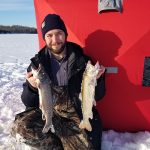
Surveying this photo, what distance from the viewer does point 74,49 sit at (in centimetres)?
362

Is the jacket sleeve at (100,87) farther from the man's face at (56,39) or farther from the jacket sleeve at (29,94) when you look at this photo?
the jacket sleeve at (29,94)

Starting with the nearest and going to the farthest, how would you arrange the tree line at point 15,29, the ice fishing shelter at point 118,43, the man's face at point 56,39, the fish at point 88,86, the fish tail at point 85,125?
the fish at point 88,86 → the fish tail at point 85,125 → the man's face at point 56,39 → the ice fishing shelter at point 118,43 → the tree line at point 15,29

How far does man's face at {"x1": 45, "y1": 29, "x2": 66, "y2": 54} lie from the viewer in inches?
134

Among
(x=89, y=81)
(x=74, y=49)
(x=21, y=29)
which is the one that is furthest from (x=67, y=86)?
(x=21, y=29)

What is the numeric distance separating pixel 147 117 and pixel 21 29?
161 ft

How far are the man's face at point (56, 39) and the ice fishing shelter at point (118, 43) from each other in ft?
1.69

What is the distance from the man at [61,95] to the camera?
347cm

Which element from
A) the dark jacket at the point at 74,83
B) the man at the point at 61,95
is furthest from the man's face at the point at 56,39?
the dark jacket at the point at 74,83

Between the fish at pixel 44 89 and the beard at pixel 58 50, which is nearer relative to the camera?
the fish at pixel 44 89

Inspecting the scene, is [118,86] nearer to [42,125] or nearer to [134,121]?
[134,121]

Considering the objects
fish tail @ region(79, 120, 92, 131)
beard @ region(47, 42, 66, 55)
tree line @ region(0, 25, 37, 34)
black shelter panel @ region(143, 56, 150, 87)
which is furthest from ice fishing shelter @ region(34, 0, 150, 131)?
tree line @ region(0, 25, 37, 34)

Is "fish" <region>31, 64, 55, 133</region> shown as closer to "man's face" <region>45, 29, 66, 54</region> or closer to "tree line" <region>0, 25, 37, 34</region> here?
"man's face" <region>45, 29, 66, 54</region>

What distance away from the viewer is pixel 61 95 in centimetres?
352

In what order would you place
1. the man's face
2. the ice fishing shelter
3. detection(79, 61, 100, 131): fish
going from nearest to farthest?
detection(79, 61, 100, 131): fish < the man's face < the ice fishing shelter
